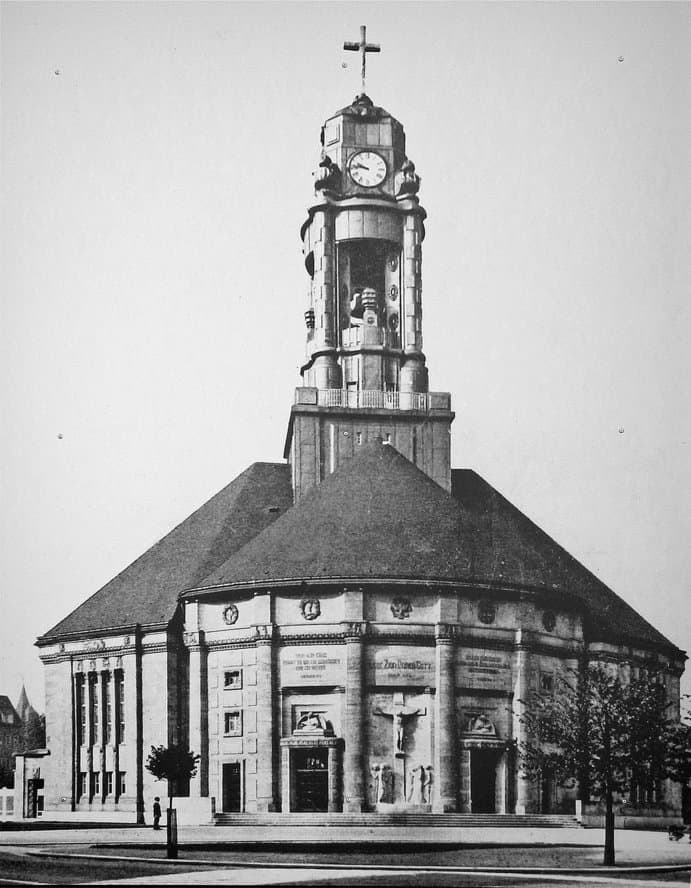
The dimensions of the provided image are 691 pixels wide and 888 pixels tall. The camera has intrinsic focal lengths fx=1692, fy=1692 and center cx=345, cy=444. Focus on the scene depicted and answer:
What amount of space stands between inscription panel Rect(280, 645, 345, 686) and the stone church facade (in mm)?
74

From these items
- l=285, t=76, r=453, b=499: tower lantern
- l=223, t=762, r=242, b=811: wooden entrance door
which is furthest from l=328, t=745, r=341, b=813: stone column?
l=285, t=76, r=453, b=499: tower lantern

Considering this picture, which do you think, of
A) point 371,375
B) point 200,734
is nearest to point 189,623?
point 200,734

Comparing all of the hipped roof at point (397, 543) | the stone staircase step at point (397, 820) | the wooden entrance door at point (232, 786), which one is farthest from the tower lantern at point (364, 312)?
the stone staircase step at point (397, 820)

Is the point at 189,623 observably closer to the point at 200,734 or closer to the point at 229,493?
the point at 200,734

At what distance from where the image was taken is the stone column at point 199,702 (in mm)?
64625

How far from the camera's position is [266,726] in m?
62.8

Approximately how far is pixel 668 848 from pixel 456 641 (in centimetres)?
1580

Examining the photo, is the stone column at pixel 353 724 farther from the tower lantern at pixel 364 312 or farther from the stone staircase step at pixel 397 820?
the tower lantern at pixel 364 312

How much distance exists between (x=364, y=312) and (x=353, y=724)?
21227mm

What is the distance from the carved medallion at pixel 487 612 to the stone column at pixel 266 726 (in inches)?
312

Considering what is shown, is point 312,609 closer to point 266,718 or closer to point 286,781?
point 266,718

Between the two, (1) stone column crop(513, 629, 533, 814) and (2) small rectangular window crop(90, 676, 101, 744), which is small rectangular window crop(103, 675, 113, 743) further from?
(1) stone column crop(513, 629, 533, 814)

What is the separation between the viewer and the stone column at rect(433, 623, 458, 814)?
61625mm

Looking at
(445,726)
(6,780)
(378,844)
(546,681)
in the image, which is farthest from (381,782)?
(6,780)
